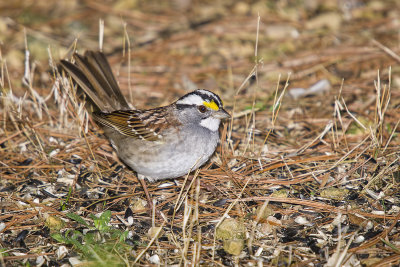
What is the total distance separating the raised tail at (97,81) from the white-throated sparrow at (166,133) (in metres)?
0.04

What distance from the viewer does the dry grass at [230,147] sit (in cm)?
342

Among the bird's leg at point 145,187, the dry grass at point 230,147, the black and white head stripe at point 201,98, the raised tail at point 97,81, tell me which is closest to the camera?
the dry grass at point 230,147

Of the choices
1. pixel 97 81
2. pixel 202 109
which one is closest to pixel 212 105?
pixel 202 109

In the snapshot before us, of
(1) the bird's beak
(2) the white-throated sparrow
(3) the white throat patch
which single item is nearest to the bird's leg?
(2) the white-throated sparrow

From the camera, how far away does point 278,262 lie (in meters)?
3.24

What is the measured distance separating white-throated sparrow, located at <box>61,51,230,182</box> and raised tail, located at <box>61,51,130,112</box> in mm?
37

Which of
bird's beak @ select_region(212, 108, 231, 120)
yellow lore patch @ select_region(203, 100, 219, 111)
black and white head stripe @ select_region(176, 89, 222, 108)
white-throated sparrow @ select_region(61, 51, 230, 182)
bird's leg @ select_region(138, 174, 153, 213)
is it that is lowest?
bird's leg @ select_region(138, 174, 153, 213)

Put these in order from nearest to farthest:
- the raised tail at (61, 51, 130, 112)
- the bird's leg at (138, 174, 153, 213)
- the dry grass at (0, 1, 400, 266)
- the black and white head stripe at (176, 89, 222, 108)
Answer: the dry grass at (0, 1, 400, 266) → the bird's leg at (138, 174, 153, 213) → the black and white head stripe at (176, 89, 222, 108) → the raised tail at (61, 51, 130, 112)

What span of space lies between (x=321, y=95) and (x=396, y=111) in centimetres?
98

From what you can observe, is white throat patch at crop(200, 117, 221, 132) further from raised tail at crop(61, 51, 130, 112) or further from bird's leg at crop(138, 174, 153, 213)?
raised tail at crop(61, 51, 130, 112)

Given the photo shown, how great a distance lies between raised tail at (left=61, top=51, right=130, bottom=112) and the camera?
465cm

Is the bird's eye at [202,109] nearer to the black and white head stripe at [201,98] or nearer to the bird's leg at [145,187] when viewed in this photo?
the black and white head stripe at [201,98]

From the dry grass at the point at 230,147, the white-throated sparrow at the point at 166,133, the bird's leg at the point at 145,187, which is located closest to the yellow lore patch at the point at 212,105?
the white-throated sparrow at the point at 166,133

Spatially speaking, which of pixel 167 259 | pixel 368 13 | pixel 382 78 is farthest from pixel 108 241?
pixel 368 13
